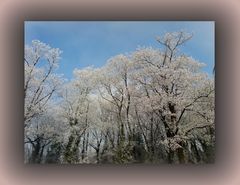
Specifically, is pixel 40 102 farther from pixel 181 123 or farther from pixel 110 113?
pixel 181 123

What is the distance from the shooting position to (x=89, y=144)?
2.55 metres

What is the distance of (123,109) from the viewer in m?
2.59

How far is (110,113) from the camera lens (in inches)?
102

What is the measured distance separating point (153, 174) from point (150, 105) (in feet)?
1.65

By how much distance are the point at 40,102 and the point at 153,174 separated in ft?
3.20

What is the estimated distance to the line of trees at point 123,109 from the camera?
8.39 feet

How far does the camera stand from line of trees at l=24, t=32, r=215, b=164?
256 centimetres
